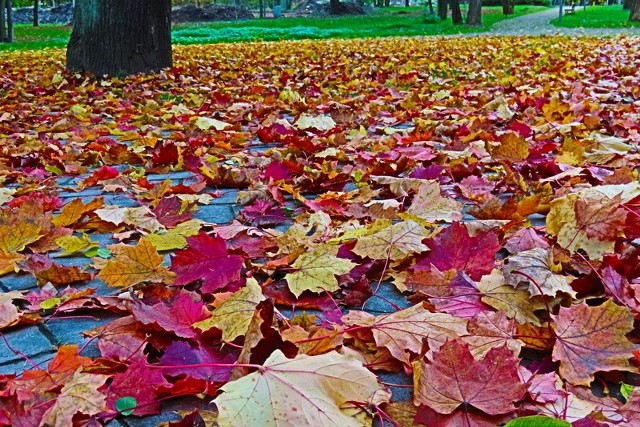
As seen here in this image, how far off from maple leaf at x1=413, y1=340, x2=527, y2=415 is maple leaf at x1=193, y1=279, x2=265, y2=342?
15.4 inches

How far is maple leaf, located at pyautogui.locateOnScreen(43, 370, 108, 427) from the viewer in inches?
41.2

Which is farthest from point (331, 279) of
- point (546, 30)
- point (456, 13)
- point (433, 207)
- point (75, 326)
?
point (456, 13)

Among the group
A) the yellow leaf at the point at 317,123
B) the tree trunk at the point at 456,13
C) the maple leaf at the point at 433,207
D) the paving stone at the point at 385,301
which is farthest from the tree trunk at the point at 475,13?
the paving stone at the point at 385,301

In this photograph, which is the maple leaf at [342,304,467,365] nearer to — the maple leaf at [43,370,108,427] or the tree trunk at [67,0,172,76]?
the maple leaf at [43,370,108,427]

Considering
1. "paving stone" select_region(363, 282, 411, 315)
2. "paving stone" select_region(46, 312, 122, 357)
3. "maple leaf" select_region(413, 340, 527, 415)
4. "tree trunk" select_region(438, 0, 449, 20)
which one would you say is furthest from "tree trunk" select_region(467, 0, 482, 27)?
"maple leaf" select_region(413, 340, 527, 415)

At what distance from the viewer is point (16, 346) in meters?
1.42

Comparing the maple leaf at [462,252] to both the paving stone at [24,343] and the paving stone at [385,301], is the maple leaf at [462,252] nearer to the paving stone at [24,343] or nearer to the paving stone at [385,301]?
the paving stone at [385,301]

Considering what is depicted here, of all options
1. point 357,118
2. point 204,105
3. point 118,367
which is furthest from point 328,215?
point 204,105

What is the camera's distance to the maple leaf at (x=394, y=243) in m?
1.67

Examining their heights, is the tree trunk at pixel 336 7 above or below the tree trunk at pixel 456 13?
above

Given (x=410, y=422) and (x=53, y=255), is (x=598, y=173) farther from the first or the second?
(x=53, y=255)

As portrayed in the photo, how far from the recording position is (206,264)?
64.4 inches

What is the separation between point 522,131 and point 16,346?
287 cm

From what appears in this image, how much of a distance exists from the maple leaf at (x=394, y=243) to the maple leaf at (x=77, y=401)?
78 cm
